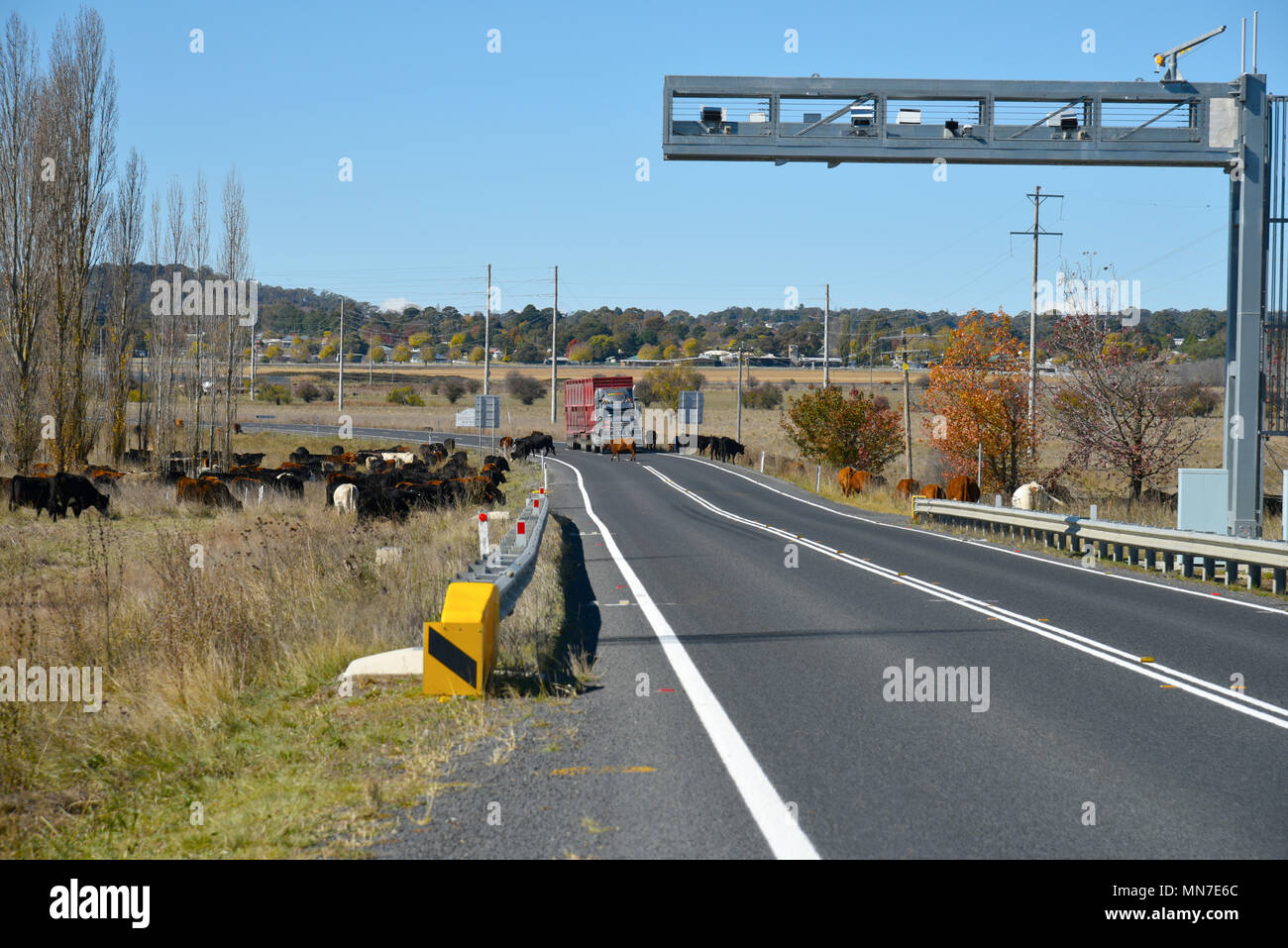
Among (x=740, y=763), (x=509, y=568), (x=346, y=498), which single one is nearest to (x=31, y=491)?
(x=346, y=498)

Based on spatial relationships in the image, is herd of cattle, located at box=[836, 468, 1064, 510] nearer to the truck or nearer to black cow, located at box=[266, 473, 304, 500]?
black cow, located at box=[266, 473, 304, 500]

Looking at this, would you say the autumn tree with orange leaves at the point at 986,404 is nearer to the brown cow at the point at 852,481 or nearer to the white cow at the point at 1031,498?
the brown cow at the point at 852,481

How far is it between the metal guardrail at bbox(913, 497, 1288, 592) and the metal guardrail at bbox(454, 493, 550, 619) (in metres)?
9.14

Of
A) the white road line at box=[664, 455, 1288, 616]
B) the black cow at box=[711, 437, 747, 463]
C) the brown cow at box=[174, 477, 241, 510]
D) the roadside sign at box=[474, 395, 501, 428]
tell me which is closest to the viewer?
the white road line at box=[664, 455, 1288, 616]

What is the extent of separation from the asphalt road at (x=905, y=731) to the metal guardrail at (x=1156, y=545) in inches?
30.1

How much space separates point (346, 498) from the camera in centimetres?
2811

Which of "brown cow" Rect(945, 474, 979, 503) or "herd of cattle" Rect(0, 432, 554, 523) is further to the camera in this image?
"brown cow" Rect(945, 474, 979, 503)

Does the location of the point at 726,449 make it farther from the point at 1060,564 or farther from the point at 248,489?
the point at 1060,564

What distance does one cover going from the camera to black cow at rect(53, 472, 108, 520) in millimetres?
27812

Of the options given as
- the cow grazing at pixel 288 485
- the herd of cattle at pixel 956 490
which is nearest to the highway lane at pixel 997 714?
the herd of cattle at pixel 956 490

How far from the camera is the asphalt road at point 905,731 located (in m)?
5.33

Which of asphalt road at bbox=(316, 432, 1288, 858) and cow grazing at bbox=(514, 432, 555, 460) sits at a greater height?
cow grazing at bbox=(514, 432, 555, 460)

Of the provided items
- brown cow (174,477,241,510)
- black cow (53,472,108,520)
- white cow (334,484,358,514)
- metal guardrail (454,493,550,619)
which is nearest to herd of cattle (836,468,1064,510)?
metal guardrail (454,493,550,619)

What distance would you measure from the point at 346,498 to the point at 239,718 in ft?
67.5
